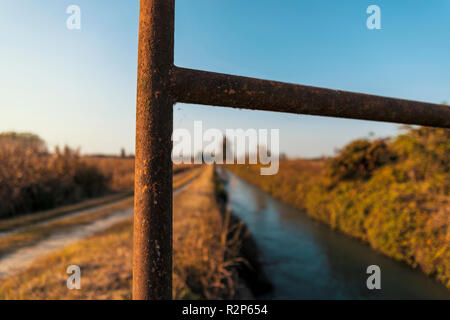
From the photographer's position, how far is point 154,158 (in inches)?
23.3

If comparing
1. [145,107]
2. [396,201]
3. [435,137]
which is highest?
[435,137]

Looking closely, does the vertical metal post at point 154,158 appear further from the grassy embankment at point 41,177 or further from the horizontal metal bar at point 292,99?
the grassy embankment at point 41,177

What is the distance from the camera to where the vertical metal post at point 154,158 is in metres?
0.59

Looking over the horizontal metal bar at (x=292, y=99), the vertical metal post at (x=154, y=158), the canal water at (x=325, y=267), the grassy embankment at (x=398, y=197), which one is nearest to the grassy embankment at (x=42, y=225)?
the canal water at (x=325, y=267)

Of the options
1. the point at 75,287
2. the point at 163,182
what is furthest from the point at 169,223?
the point at 75,287

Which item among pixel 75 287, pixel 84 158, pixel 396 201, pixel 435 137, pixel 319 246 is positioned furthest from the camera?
pixel 84 158

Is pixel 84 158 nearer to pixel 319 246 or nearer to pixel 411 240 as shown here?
pixel 319 246

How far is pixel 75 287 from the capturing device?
342 centimetres

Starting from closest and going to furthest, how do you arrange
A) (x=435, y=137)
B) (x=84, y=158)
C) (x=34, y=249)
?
(x=34, y=249)
(x=435, y=137)
(x=84, y=158)

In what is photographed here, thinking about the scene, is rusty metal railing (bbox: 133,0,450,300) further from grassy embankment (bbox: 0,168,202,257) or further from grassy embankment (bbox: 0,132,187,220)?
grassy embankment (bbox: 0,132,187,220)

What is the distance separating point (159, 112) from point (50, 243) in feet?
23.7

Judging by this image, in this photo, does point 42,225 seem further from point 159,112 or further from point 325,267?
point 159,112

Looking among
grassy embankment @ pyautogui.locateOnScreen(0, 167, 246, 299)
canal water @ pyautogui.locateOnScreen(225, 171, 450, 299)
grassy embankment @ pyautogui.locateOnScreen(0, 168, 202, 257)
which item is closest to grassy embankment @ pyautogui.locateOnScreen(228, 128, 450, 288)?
canal water @ pyautogui.locateOnScreen(225, 171, 450, 299)

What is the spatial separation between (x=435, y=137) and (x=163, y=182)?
8.05 metres
